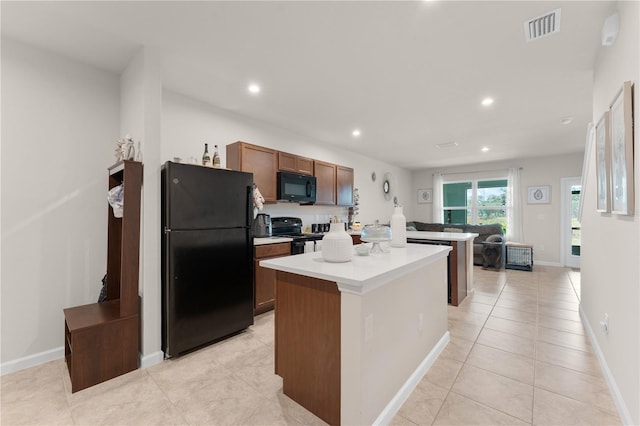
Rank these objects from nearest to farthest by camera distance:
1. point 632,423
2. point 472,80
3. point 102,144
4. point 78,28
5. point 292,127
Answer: point 632,423, point 78,28, point 102,144, point 472,80, point 292,127

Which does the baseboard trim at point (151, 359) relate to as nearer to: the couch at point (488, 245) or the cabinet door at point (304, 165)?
the cabinet door at point (304, 165)

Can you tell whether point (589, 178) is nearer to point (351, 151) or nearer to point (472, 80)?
point (472, 80)

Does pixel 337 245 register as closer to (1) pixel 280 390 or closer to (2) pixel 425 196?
(1) pixel 280 390

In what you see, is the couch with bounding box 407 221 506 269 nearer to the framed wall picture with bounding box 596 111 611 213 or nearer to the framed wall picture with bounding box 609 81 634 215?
the framed wall picture with bounding box 596 111 611 213

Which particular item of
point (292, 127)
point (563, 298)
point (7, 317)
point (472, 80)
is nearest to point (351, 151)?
point (292, 127)

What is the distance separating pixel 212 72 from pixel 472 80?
8.40 feet

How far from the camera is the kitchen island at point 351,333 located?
133 centimetres

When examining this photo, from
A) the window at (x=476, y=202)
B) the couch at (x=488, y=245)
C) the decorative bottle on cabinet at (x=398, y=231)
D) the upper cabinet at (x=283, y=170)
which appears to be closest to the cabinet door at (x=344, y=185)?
the upper cabinet at (x=283, y=170)

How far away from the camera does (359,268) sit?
1.48 meters

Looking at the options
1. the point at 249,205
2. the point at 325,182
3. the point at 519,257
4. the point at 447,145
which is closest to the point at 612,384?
the point at 249,205

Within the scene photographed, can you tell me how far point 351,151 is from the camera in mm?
5742

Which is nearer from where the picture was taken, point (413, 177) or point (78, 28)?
point (78, 28)

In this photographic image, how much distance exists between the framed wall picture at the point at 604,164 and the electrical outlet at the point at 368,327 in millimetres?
1831

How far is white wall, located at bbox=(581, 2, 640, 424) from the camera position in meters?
1.39
